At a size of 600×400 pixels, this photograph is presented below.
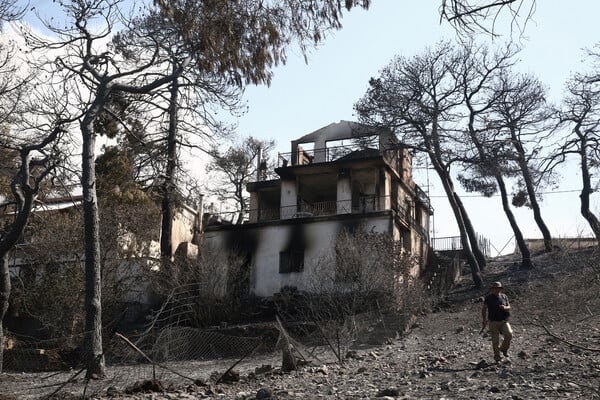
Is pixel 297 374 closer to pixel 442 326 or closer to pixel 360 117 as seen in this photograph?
pixel 442 326

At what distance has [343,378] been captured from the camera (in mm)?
13656

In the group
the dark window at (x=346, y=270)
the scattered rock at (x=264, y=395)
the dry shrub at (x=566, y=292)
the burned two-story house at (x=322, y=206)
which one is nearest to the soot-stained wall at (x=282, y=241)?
the burned two-story house at (x=322, y=206)

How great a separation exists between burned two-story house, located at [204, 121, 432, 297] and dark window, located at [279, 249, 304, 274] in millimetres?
45

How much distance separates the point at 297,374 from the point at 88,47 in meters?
8.81

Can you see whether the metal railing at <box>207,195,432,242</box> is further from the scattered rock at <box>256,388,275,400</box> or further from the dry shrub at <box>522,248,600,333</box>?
the scattered rock at <box>256,388,275,400</box>

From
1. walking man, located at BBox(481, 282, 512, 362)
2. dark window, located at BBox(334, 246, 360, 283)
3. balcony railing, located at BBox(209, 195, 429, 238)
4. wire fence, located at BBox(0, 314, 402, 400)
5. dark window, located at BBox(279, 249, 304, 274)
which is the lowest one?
wire fence, located at BBox(0, 314, 402, 400)

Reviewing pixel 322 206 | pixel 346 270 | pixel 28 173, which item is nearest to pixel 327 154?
pixel 322 206

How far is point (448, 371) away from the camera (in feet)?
44.4

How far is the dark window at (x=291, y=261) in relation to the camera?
105 ft

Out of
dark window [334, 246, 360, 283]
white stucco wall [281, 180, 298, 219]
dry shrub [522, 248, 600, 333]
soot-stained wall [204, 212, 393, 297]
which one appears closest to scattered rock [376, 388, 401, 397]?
dry shrub [522, 248, 600, 333]

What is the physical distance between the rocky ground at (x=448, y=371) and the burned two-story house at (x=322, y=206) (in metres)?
8.47

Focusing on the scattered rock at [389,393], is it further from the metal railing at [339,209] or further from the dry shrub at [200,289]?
the metal railing at [339,209]

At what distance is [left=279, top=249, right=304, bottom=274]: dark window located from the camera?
105 ft

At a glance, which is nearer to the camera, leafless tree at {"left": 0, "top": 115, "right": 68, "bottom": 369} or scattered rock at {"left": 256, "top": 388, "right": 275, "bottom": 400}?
scattered rock at {"left": 256, "top": 388, "right": 275, "bottom": 400}
